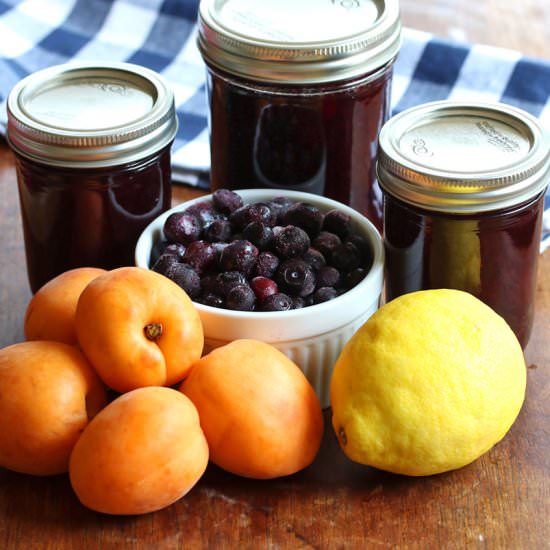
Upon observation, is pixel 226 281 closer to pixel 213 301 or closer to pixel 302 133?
pixel 213 301

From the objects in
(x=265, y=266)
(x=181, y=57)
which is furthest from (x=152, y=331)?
(x=181, y=57)

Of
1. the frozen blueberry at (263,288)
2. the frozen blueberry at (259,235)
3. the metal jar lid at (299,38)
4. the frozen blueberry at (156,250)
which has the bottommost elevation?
the frozen blueberry at (156,250)

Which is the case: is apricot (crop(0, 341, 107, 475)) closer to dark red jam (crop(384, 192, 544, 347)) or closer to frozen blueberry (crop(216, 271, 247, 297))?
frozen blueberry (crop(216, 271, 247, 297))

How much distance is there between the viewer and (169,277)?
77 cm

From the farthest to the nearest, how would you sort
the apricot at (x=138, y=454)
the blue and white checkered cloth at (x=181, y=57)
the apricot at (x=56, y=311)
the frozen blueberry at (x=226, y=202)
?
1. the blue and white checkered cloth at (x=181, y=57)
2. the frozen blueberry at (x=226, y=202)
3. the apricot at (x=56, y=311)
4. the apricot at (x=138, y=454)

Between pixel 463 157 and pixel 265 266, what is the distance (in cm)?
18

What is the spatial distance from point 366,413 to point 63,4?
0.89 meters

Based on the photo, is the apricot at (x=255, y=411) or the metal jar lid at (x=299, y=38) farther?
the metal jar lid at (x=299, y=38)

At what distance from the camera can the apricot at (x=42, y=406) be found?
2.19 ft

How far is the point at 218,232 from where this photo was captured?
81 centimetres

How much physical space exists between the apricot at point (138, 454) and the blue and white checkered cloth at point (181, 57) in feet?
1.53

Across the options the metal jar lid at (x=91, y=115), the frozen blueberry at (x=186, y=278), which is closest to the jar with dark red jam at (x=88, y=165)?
the metal jar lid at (x=91, y=115)

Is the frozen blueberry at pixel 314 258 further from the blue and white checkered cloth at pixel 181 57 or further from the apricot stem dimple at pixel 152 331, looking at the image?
the blue and white checkered cloth at pixel 181 57

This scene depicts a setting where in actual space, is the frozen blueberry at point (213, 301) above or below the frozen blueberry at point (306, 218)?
below
